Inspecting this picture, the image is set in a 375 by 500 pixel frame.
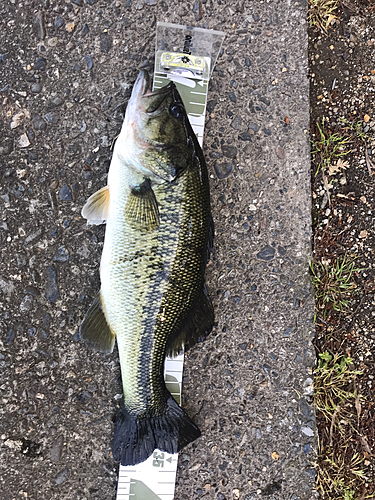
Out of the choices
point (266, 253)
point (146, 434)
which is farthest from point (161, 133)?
point (146, 434)

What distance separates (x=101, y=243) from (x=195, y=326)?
862 mm

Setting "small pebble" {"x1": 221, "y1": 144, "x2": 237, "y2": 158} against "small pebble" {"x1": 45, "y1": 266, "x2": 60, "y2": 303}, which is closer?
"small pebble" {"x1": 45, "y1": 266, "x2": 60, "y2": 303}

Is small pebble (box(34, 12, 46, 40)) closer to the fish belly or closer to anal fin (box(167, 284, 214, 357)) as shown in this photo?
the fish belly

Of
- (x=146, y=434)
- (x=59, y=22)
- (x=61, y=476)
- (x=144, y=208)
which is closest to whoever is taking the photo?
(x=144, y=208)

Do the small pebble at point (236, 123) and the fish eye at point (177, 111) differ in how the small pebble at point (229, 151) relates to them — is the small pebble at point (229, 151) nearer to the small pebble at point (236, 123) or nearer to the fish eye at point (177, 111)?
the small pebble at point (236, 123)

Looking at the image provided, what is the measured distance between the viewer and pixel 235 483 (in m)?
2.69

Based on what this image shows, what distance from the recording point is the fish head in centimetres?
222

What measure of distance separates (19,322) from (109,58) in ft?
6.33

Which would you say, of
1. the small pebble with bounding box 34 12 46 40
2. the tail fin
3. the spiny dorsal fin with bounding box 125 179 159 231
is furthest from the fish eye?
the tail fin

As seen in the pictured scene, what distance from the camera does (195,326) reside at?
241 centimetres

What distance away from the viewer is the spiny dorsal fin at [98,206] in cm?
235

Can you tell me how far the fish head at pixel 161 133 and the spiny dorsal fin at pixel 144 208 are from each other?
92mm

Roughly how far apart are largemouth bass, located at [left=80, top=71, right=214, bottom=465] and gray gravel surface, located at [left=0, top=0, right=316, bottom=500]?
296mm

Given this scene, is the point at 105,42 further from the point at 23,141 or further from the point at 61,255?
the point at 61,255
